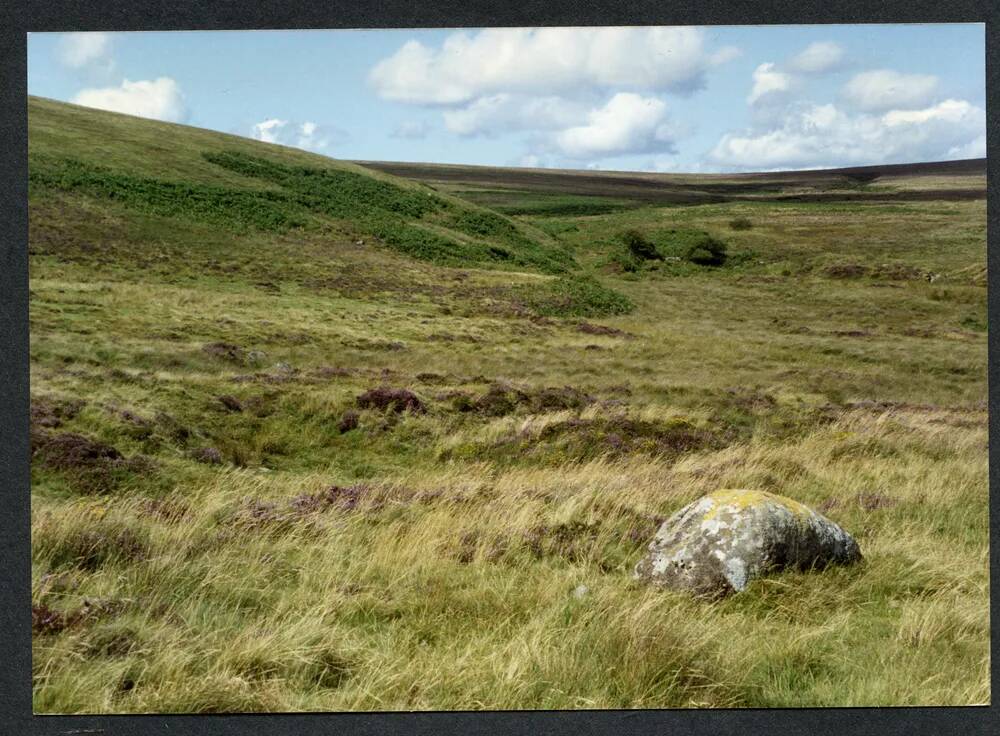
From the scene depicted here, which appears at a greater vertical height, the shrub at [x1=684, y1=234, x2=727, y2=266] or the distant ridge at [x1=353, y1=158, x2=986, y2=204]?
the distant ridge at [x1=353, y1=158, x2=986, y2=204]

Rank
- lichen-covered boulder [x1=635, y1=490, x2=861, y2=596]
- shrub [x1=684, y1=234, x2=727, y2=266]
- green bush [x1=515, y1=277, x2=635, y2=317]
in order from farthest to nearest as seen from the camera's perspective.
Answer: shrub [x1=684, y1=234, x2=727, y2=266]
green bush [x1=515, y1=277, x2=635, y2=317]
lichen-covered boulder [x1=635, y1=490, x2=861, y2=596]

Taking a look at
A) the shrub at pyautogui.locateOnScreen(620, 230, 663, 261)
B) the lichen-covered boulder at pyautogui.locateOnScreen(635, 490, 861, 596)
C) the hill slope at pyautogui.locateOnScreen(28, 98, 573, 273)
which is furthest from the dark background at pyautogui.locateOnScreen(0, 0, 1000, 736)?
the shrub at pyautogui.locateOnScreen(620, 230, 663, 261)

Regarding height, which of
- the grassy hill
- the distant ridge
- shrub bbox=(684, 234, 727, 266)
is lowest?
the grassy hill

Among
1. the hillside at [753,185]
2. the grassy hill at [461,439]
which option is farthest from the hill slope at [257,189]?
the hillside at [753,185]

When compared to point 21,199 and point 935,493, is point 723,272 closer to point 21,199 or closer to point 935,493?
point 935,493

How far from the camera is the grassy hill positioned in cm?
434

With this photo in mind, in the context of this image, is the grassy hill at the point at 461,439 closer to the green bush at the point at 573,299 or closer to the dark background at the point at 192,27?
the green bush at the point at 573,299

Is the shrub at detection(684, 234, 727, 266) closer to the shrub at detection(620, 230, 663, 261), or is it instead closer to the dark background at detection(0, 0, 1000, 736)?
the shrub at detection(620, 230, 663, 261)

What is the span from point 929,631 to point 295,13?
5919mm

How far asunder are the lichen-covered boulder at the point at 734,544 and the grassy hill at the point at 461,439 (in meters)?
0.17

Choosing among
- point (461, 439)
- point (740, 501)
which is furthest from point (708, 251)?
point (740, 501)

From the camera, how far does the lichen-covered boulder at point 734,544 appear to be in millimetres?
4605

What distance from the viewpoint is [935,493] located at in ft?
22.0

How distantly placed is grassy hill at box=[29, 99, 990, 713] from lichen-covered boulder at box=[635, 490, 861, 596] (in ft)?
0.57
